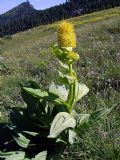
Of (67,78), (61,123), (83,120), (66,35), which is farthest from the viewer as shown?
(83,120)

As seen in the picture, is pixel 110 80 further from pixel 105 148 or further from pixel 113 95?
pixel 105 148

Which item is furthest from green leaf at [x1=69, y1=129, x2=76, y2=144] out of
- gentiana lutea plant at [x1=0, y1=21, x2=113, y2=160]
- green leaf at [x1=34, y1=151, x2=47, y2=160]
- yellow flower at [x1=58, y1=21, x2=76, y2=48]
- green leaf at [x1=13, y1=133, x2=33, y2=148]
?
yellow flower at [x1=58, y1=21, x2=76, y2=48]

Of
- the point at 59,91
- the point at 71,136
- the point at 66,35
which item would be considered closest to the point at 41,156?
the point at 71,136

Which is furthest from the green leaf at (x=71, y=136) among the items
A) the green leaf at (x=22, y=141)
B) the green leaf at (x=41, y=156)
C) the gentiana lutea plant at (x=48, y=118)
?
the green leaf at (x=22, y=141)

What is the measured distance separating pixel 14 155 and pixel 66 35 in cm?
135

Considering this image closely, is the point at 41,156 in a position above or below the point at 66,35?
below

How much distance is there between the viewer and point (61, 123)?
14.5ft

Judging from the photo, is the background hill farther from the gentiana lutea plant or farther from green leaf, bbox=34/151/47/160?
green leaf, bbox=34/151/47/160

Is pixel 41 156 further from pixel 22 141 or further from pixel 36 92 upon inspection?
pixel 36 92

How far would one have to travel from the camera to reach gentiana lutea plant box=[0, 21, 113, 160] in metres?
4.54

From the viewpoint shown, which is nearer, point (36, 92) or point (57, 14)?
point (36, 92)

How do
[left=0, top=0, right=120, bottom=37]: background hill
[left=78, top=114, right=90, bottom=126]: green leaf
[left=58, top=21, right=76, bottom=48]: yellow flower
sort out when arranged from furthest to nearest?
[left=0, top=0, right=120, bottom=37]: background hill, [left=78, top=114, right=90, bottom=126]: green leaf, [left=58, top=21, right=76, bottom=48]: yellow flower

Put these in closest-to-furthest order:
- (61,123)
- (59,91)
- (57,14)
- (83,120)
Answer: (61,123) < (83,120) < (59,91) < (57,14)

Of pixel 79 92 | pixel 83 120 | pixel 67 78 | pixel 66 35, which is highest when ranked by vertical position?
pixel 66 35
